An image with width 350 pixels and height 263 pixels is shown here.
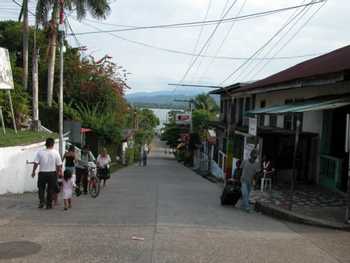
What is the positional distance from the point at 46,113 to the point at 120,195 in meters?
19.4

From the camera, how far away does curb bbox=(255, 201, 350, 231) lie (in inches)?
417

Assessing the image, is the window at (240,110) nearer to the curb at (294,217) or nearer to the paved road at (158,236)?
the curb at (294,217)

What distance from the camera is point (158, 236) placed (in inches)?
343

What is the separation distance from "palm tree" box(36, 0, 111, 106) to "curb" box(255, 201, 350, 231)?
66.3ft

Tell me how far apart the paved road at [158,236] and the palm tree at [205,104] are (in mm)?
68109

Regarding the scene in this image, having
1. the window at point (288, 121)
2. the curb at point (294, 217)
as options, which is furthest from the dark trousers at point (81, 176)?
the window at point (288, 121)

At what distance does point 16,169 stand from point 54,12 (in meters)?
16.8

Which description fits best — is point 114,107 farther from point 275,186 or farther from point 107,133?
point 275,186

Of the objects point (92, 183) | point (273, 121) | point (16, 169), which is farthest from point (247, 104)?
point (16, 169)

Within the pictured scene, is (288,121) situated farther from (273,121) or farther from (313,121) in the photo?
(313,121)

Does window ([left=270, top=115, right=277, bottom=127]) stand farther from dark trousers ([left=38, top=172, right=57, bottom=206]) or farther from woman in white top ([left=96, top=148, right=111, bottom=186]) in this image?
dark trousers ([left=38, top=172, right=57, bottom=206])

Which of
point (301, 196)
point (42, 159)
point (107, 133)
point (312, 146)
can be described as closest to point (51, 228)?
point (42, 159)

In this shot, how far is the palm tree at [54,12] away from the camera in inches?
1171

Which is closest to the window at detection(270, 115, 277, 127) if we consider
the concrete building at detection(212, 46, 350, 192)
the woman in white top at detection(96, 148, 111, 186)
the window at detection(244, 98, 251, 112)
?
the concrete building at detection(212, 46, 350, 192)
